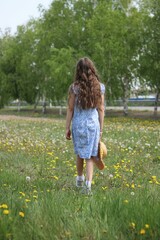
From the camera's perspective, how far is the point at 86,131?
677 centimetres

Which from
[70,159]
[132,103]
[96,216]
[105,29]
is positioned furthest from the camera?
[132,103]

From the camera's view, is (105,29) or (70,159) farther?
(105,29)

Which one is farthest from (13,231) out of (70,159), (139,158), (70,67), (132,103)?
(132,103)

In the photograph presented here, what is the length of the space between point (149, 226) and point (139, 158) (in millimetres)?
6892

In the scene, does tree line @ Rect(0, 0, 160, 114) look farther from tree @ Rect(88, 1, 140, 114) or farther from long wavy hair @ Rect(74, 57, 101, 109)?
long wavy hair @ Rect(74, 57, 101, 109)

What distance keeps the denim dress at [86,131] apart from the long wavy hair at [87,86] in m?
0.12

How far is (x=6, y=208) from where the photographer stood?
4488 millimetres

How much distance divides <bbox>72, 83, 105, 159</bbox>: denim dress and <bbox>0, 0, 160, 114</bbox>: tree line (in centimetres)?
2497

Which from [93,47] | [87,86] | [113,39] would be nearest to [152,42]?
[113,39]

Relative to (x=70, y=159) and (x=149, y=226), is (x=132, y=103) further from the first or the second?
(x=149, y=226)

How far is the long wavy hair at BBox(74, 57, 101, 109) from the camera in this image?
6.71 meters

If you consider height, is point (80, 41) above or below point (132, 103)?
above

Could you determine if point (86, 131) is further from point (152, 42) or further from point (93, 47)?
point (93, 47)

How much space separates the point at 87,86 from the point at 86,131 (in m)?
0.73
